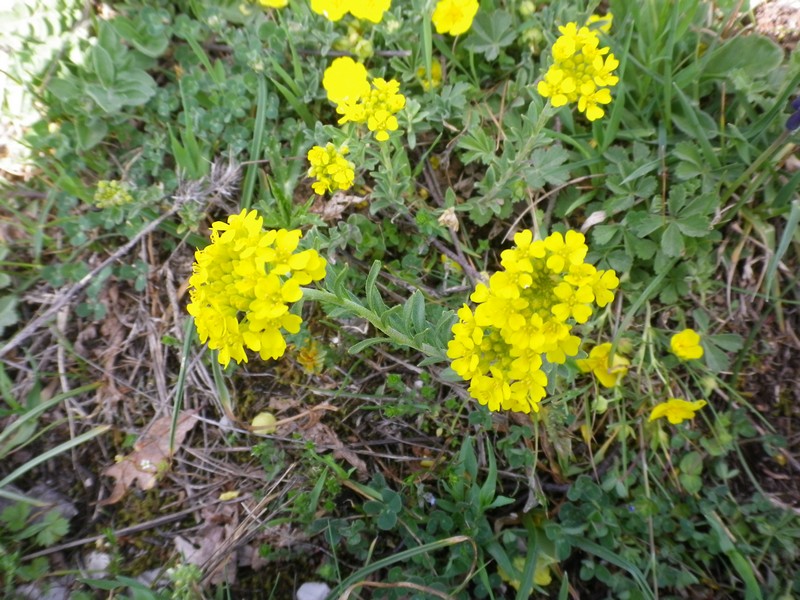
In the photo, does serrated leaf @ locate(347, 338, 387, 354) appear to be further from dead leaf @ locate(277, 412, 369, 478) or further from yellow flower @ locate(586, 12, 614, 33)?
yellow flower @ locate(586, 12, 614, 33)

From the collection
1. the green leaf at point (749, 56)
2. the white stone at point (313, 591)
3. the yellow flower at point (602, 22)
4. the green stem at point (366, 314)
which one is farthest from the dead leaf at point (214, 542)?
the green leaf at point (749, 56)

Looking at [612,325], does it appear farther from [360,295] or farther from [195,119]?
[195,119]

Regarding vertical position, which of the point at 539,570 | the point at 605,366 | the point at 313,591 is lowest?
the point at 313,591

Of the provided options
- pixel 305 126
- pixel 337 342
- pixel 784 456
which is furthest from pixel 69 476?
pixel 784 456

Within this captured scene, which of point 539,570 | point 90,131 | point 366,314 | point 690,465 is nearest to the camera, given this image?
point 366,314

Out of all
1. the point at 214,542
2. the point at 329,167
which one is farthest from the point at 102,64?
the point at 214,542

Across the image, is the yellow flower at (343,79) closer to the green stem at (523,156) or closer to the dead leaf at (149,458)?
the green stem at (523,156)

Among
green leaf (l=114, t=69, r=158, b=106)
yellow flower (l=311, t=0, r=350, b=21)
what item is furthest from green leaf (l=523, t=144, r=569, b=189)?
green leaf (l=114, t=69, r=158, b=106)

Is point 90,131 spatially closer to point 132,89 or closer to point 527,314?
point 132,89
